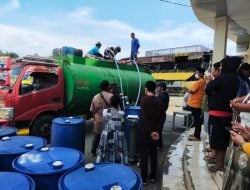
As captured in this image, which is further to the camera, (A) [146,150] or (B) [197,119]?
(B) [197,119]

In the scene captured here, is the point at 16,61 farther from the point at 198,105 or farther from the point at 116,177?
the point at 116,177

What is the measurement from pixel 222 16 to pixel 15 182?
9.91 metres

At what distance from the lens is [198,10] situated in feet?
32.4

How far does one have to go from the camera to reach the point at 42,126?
24.3 feet

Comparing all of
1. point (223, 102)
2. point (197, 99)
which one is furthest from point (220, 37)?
point (223, 102)

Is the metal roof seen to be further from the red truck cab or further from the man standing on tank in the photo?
the red truck cab

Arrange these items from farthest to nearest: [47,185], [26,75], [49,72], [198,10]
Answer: [198,10] → [49,72] → [26,75] → [47,185]

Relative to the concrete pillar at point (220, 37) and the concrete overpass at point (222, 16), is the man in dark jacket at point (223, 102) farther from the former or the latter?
the concrete pillar at point (220, 37)

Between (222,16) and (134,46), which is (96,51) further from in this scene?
(222,16)

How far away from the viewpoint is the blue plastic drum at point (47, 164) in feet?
8.55

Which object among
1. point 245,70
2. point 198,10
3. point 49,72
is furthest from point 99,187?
point 198,10

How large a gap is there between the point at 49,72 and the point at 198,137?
164 inches

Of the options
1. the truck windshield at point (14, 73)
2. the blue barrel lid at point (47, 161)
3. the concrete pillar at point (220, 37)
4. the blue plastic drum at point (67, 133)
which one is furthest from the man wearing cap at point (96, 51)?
the blue barrel lid at point (47, 161)

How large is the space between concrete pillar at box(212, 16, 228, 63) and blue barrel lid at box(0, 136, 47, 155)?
→ 8.88 m
